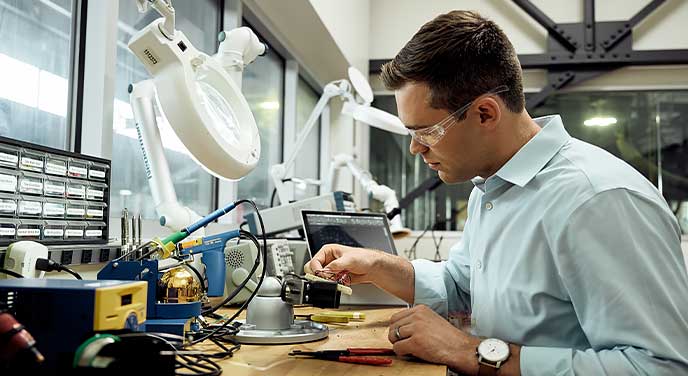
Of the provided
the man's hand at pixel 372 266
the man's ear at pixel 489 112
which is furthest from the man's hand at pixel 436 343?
the man's ear at pixel 489 112

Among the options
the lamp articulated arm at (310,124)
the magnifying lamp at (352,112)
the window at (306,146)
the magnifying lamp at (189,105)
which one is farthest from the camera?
the window at (306,146)

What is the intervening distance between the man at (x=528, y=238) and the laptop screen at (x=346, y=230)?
0.38 meters

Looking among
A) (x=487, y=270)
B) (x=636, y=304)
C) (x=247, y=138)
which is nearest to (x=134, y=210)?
(x=247, y=138)

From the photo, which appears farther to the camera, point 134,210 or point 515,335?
point 134,210

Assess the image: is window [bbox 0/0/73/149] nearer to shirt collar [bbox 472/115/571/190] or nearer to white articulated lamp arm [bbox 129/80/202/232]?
white articulated lamp arm [bbox 129/80/202/232]

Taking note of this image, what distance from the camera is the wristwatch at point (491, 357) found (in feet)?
3.11

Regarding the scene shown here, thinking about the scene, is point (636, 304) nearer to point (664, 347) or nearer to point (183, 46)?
point (664, 347)

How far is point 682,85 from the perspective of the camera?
4.19 m

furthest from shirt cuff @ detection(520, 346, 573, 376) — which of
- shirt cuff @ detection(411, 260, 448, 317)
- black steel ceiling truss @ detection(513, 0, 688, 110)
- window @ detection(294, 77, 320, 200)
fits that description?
black steel ceiling truss @ detection(513, 0, 688, 110)

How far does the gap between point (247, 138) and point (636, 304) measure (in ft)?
2.27

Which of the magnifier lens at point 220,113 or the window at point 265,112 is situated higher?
the window at point 265,112

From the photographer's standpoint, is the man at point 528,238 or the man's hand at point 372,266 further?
the man's hand at point 372,266

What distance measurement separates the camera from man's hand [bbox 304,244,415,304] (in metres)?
1.27

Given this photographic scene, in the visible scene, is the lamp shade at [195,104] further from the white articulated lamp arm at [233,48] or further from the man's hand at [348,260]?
the man's hand at [348,260]
